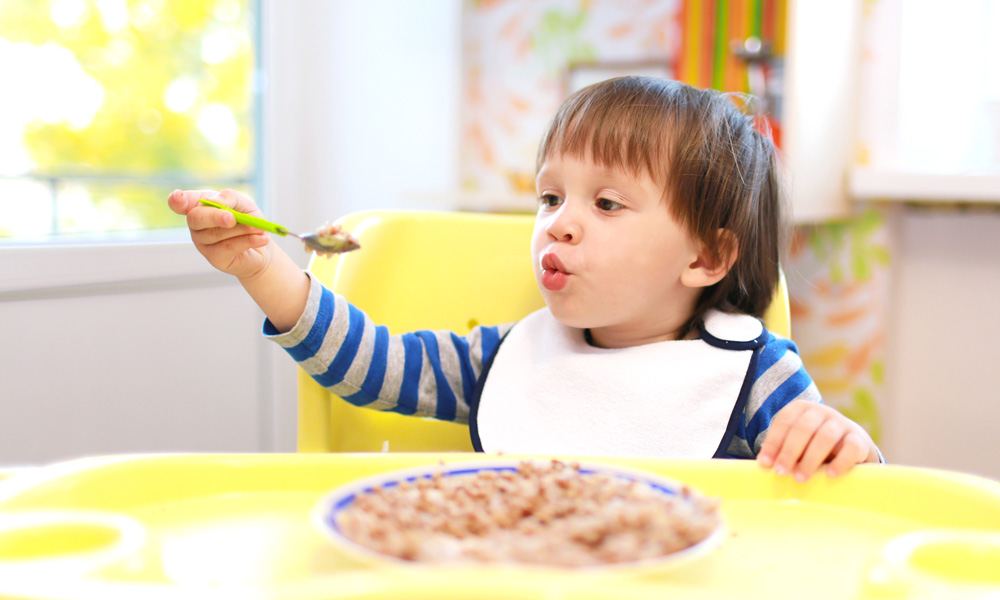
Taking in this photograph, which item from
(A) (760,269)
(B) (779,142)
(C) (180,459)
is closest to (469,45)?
(B) (779,142)

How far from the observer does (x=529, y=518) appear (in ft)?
1.58

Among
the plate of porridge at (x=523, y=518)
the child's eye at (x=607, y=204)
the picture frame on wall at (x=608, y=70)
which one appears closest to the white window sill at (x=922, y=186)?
the picture frame on wall at (x=608, y=70)

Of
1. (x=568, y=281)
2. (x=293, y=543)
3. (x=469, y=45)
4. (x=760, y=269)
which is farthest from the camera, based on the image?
(x=469, y=45)

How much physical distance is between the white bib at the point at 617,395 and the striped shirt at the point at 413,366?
0.11 feet

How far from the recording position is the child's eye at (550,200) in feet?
3.14

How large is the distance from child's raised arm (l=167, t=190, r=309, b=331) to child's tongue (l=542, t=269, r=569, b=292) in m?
0.25

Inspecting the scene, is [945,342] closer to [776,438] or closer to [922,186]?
[922,186]

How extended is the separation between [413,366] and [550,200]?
0.81 ft

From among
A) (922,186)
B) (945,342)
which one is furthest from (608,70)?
(945,342)

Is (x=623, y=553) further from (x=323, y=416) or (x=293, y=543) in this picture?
(x=323, y=416)

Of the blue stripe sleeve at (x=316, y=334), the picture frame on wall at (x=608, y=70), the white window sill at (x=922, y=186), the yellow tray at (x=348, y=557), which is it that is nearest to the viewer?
the yellow tray at (x=348, y=557)

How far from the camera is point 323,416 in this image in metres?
0.92

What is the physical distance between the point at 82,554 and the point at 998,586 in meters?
0.45

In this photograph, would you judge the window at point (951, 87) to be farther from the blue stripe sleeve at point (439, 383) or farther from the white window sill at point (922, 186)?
the blue stripe sleeve at point (439, 383)
